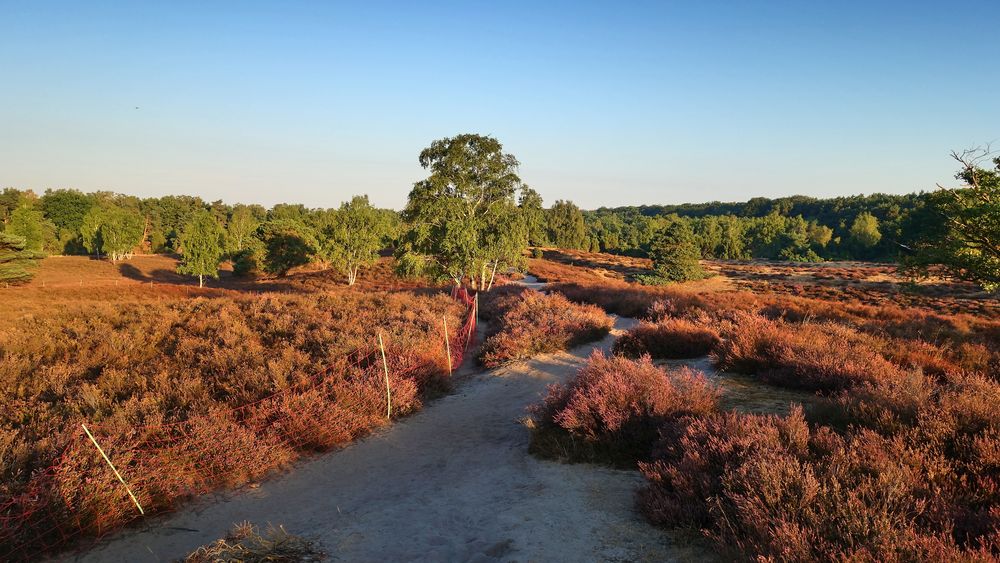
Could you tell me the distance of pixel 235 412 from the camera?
25.7ft

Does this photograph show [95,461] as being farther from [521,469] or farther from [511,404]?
[511,404]

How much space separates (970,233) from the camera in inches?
457

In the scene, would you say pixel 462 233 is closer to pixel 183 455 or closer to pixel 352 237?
pixel 183 455

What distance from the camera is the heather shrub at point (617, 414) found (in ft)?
20.1

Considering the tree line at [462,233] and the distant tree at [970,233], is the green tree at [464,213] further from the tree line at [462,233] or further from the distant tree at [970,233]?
the distant tree at [970,233]

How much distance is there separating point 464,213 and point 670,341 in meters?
18.7

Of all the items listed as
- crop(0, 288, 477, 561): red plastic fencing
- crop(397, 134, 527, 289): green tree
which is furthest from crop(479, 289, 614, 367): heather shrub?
crop(397, 134, 527, 289): green tree

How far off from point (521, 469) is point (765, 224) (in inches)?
4685

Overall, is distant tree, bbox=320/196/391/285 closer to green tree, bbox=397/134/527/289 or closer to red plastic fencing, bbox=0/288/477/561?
green tree, bbox=397/134/527/289

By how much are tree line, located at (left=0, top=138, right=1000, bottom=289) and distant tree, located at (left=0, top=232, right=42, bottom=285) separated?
4.5 inches

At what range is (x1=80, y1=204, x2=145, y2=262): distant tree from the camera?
2532 inches

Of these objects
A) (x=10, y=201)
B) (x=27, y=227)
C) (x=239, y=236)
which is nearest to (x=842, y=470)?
(x=239, y=236)

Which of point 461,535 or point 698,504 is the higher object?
point 698,504

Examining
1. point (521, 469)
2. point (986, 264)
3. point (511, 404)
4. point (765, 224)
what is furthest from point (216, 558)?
point (765, 224)
